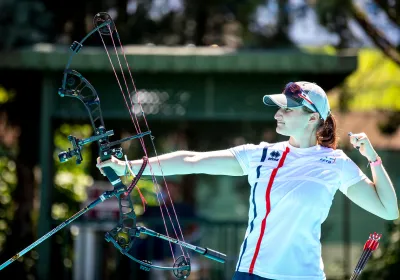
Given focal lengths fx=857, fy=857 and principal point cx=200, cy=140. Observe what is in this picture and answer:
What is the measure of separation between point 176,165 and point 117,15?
8.08 metres

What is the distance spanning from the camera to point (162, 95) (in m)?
9.45

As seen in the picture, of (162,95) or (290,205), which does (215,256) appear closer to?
(290,205)

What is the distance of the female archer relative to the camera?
371cm

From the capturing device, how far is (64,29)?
11.5 meters

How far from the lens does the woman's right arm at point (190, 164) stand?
154 inches

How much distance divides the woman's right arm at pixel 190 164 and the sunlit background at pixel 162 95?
322cm

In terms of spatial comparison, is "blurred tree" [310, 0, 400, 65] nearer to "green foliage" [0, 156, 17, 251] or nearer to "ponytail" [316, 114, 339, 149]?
"green foliage" [0, 156, 17, 251]

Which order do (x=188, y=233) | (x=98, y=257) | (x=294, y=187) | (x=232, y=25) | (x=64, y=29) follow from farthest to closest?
(x=232, y=25) → (x=64, y=29) → (x=188, y=233) → (x=98, y=257) → (x=294, y=187)

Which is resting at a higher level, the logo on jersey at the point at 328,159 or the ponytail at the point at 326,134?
the ponytail at the point at 326,134

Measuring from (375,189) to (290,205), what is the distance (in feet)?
1.42

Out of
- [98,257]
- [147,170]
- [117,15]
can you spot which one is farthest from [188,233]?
[147,170]

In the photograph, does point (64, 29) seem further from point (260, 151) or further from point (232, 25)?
point (260, 151)

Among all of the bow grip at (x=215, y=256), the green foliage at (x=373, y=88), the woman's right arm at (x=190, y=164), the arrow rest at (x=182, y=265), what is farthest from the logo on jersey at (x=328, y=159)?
the green foliage at (x=373, y=88)

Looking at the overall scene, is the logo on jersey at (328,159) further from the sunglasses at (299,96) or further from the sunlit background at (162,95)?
the sunlit background at (162,95)
